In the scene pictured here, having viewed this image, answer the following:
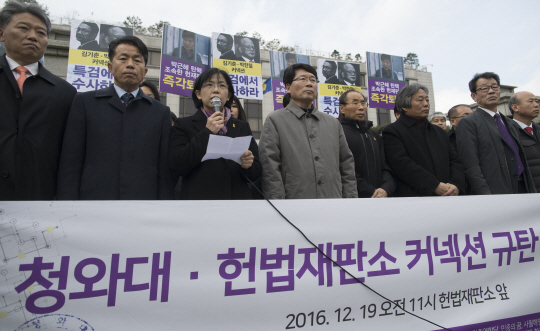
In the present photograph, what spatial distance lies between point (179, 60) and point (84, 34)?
1732mm

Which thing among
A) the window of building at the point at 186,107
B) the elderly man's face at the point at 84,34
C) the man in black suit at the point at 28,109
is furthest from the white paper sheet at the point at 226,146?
the window of building at the point at 186,107

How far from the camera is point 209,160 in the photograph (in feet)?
6.31

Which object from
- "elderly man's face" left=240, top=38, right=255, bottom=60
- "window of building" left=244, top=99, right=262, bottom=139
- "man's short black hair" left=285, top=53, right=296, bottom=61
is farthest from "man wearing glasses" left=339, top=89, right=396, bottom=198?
"window of building" left=244, top=99, right=262, bottom=139

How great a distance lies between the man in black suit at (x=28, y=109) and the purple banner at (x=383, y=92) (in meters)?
7.29

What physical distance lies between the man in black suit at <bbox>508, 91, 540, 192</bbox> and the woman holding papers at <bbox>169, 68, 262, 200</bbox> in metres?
2.67

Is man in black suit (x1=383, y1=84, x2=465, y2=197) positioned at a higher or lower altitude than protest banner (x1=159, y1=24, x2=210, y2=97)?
lower

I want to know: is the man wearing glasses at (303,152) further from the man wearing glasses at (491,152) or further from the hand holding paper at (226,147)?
the man wearing glasses at (491,152)

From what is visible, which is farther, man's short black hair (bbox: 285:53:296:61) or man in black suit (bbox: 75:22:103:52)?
man's short black hair (bbox: 285:53:296:61)

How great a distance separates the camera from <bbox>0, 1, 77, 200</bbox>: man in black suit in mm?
1584

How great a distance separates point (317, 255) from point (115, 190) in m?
1.14

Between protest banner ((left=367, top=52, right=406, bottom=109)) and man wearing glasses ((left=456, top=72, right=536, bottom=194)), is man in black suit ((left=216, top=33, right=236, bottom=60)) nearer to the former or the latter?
protest banner ((left=367, top=52, right=406, bottom=109))

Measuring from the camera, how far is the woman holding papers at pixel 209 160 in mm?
1796

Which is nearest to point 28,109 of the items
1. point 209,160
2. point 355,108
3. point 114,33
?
point 209,160

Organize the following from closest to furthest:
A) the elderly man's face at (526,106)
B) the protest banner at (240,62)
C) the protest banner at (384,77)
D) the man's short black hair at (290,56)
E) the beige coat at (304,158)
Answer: the beige coat at (304,158) → the elderly man's face at (526,106) → the protest banner at (240,62) → the protest banner at (384,77) → the man's short black hair at (290,56)
